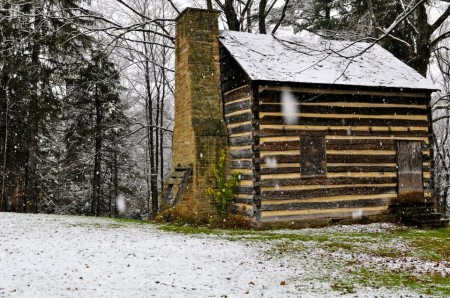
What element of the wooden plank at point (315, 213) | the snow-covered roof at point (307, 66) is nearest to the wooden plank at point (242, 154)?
the wooden plank at point (315, 213)

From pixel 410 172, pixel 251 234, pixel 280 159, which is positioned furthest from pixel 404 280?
pixel 410 172

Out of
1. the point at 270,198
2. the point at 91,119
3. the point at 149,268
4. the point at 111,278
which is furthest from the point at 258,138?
the point at 91,119

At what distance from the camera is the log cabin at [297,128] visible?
15.0 metres

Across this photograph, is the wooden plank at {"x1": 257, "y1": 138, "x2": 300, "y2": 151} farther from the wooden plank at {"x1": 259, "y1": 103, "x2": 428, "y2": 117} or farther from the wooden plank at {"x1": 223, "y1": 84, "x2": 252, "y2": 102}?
the wooden plank at {"x1": 223, "y1": 84, "x2": 252, "y2": 102}

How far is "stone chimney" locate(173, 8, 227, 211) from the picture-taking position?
51.2 feet

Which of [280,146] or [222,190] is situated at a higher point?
[280,146]

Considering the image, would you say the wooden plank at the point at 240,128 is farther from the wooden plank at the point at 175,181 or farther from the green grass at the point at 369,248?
the green grass at the point at 369,248

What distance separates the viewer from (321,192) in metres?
15.5

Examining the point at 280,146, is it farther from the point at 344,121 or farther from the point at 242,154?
the point at 344,121

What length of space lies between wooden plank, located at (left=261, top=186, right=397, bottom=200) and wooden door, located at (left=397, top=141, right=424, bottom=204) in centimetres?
45

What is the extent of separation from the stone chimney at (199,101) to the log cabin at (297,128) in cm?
4

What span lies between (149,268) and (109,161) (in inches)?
792

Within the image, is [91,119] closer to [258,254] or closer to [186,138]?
[186,138]

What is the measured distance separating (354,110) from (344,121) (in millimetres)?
580
